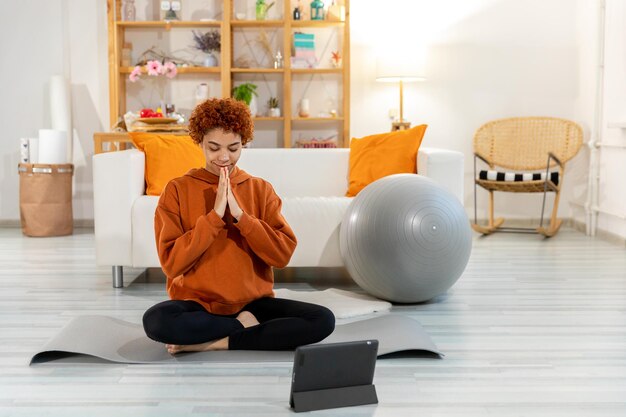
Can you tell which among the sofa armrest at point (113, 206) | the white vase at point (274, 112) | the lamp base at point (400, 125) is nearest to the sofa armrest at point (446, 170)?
the sofa armrest at point (113, 206)

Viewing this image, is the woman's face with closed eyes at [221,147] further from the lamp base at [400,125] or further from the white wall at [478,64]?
the white wall at [478,64]

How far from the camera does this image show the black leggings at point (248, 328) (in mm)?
2678

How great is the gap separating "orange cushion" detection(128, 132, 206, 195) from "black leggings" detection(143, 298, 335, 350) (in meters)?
1.58

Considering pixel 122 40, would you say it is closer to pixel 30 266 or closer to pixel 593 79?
pixel 30 266

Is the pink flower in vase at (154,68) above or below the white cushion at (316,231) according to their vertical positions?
above

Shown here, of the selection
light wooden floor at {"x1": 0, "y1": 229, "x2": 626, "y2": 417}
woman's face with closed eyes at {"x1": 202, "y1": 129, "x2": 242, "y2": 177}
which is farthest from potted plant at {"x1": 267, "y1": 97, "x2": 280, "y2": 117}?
woman's face with closed eyes at {"x1": 202, "y1": 129, "x2": 242, "y2": 177}

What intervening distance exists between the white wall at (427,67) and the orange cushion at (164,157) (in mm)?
2531

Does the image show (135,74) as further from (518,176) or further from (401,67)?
(518,176)

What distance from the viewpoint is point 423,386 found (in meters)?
2.50

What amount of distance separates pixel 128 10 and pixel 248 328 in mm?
4444

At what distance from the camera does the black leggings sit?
2678 millimetres

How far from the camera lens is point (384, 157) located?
4.47m

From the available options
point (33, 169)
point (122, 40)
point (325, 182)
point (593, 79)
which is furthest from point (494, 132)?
point (33, 169)

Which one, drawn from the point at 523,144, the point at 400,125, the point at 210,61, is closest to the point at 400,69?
the point at 400,125
